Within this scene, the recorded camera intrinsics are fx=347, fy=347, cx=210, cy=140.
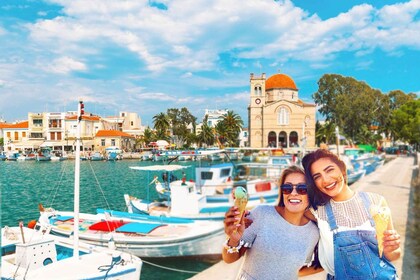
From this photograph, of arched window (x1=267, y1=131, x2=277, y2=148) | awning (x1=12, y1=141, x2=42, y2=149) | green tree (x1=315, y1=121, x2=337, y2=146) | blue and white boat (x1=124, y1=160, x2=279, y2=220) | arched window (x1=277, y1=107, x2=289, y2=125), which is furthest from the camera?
awning (x1=12, y1=141, x2=42, y2=149)

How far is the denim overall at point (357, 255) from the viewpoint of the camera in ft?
6.88

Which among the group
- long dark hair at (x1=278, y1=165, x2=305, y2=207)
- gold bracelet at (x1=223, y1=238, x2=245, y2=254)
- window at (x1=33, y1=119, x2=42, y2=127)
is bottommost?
gold bracelet at (x1=223, y1=238, x2=245, y2=254)

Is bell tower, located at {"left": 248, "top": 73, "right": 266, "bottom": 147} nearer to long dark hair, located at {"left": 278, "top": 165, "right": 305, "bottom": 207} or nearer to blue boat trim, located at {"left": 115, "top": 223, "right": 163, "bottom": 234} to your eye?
blue boat trim, located at {"left": 115, "top": 223, "right": 163, "bottom": 234}

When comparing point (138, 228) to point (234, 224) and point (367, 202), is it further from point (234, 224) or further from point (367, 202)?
point (367, 202)

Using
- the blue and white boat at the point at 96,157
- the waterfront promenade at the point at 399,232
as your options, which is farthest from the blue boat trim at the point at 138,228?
the blue and white boat at the point at 96,157

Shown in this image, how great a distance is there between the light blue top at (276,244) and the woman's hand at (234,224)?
0.04m

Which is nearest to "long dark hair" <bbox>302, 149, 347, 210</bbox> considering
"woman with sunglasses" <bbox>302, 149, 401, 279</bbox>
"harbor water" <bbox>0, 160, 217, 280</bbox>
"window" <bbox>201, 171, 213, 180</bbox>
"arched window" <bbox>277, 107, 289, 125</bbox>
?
"woman with sunglasses" <bbox>302, 149, 401, 279</bbox>

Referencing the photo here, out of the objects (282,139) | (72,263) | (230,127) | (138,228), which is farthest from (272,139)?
(72,263)

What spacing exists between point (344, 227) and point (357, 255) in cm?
20

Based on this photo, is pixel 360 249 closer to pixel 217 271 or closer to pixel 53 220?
pixel 217 271

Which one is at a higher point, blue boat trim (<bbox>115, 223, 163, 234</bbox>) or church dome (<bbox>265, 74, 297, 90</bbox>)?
church dome (<bbox>265, 74, 297, 90</bbox>)

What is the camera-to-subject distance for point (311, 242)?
2.21 meters

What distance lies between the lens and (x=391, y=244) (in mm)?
2127

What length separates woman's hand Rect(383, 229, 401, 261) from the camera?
212 centimetres
